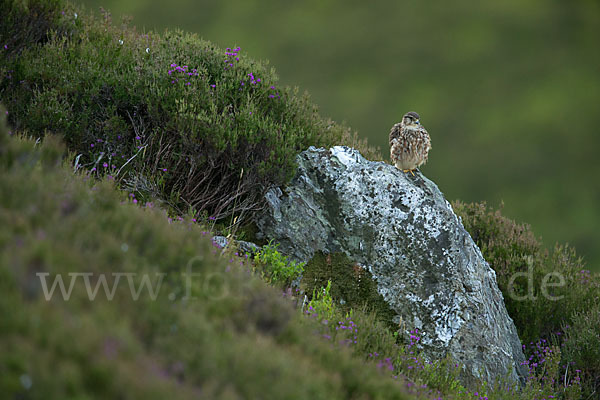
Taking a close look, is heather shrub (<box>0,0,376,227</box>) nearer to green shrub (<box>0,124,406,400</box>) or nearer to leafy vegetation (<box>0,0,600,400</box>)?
leafy vegetation (<box>0,0,600,400</box>)

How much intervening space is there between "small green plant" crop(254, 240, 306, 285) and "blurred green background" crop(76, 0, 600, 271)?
1000 inches

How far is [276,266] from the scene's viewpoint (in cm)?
623

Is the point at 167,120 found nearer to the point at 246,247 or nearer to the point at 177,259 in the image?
the point at 246,247

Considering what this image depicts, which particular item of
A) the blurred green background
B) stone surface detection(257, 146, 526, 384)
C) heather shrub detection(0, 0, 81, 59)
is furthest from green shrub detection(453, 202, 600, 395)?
the blurred green background

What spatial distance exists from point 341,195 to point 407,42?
4341 cm

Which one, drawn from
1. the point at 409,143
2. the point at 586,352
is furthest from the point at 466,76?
the point at 409,143

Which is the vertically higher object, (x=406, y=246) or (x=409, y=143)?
(x=409, y=143)

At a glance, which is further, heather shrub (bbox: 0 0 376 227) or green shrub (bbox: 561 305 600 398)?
green shrub (bbox: 561 305 600 398)

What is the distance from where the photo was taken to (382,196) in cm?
712

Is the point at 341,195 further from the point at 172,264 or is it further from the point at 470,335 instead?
the point at 172,264

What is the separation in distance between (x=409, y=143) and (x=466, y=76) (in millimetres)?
40361

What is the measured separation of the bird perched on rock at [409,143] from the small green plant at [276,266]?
2057 mm

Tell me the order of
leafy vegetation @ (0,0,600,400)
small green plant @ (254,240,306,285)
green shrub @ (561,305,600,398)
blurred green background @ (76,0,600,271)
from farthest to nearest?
blurred green background @ (76,0,600,271)
green shrub @ (561,305,600,398)
small green plant @ (254,240,306,285)
leafy vegetation @ (0,0,600,400)

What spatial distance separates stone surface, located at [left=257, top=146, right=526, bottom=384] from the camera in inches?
260
